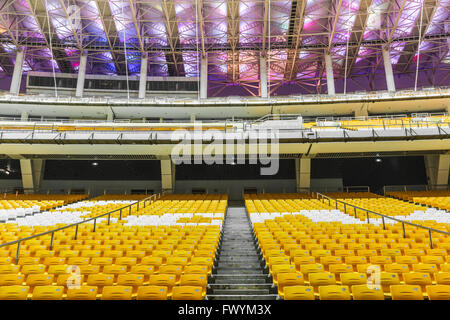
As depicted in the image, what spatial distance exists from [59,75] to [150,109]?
1470 cm

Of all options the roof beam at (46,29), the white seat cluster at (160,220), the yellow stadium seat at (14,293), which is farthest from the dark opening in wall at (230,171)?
the roof beam at (46,29)

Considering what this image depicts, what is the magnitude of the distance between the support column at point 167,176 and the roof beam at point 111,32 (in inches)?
656

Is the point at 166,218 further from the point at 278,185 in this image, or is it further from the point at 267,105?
the point at 267,105

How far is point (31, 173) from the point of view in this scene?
18438 millimetres

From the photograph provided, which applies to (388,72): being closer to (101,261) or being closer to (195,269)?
(195,269)

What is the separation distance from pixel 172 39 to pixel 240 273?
28943 millimetres

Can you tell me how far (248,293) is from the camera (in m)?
4.37

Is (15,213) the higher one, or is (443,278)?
(443,278)

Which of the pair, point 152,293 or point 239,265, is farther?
point 239,265

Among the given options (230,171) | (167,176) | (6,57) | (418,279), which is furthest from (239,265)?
(6,57)

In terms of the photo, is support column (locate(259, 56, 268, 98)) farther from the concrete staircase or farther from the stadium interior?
the concrete staircase

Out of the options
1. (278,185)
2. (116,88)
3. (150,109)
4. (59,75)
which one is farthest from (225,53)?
(59,75)

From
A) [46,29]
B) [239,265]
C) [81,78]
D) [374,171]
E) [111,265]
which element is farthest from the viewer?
[81,78]

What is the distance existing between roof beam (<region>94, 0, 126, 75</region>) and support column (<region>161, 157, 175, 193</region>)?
16.7 m
